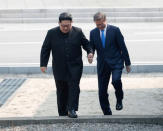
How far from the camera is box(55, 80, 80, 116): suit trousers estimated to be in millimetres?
8211

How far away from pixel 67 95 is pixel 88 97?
84.3 inches

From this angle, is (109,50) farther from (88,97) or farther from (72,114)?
(88,97)

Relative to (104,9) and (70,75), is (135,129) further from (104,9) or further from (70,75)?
(104,9)

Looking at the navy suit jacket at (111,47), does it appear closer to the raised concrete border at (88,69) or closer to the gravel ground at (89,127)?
the gravel ground at (89,127)

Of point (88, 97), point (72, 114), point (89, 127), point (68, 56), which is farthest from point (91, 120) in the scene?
point (88, 97)

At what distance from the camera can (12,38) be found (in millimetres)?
18344

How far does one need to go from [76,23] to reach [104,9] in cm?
152

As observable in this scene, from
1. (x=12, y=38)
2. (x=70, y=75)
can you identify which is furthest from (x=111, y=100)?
(x=12, y=38)

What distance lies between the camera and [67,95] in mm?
8453

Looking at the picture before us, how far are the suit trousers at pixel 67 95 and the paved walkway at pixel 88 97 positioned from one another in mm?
777

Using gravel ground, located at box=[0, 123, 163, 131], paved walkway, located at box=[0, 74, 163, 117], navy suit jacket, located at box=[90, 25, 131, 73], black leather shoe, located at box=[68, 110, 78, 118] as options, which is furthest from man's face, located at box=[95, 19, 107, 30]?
paved walkway, located at box=[0, 74, 163, 117]

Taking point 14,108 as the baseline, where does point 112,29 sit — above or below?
above

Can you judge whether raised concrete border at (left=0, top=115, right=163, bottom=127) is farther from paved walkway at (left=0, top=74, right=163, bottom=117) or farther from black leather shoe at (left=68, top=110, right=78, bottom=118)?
paved walkway at (left=0, top=74, right=163, bottom=117)

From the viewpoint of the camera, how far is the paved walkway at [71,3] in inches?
941
